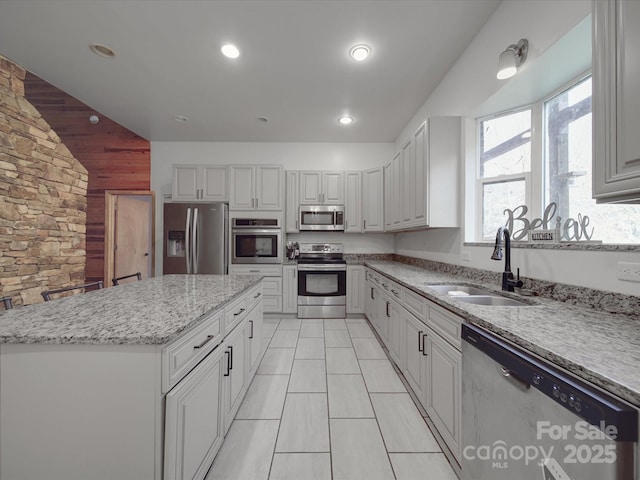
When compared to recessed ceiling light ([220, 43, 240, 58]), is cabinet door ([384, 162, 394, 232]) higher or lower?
lower

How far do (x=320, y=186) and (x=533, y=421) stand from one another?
363 cm

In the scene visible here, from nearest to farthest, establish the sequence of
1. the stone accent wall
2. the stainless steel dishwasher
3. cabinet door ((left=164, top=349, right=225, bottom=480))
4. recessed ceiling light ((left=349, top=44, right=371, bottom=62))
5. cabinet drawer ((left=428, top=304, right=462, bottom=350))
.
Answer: the stainless steel dishwasher → cabinet door ((left=164, top=349, right=225, bottom=480)) → cabinet drawer ((left=428, top=304, right=462, bottom=350)) → recessed ceiling light ((left=349, top=44, right=371, bottom=62)) → the stone accent wall

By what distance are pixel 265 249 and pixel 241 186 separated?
1038 mm

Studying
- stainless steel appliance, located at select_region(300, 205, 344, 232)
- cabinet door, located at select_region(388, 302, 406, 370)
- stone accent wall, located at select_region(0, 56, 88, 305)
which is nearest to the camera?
cabinet door, located at select_region(388, 302, 406, 370)

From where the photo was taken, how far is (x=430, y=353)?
1543mm

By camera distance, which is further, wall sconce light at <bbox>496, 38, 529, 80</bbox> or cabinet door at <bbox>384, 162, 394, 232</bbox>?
cabinet door at <bbox>384, 162, 394, 232</bbox>

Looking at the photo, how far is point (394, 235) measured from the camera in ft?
14.4

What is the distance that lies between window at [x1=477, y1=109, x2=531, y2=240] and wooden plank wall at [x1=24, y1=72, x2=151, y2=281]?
15.8 feet

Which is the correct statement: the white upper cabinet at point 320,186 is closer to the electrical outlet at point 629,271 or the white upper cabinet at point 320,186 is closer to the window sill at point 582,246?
the window sill at point 582,246

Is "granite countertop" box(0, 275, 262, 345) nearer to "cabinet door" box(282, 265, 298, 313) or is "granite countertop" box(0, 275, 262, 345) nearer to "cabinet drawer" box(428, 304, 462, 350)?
"cabinet drawer" box(428, 304, 462, 350)

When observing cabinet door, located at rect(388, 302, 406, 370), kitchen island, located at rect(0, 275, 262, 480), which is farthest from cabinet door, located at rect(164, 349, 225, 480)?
cabinet door, located at rect(388, 302, 406, 370)

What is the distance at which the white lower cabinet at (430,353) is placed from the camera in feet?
4.15

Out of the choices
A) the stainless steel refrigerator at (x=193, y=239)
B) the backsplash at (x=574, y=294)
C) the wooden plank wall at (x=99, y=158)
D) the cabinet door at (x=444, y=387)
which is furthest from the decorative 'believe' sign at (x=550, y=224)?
the wooden plank wall at (x=99, y=158)

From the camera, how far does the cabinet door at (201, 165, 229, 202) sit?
3816mm
